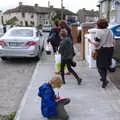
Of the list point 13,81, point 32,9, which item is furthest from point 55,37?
point 32,9

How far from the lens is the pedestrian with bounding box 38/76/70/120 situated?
6.46 metres

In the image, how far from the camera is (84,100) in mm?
7945

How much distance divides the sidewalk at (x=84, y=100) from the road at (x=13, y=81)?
0.88 feet

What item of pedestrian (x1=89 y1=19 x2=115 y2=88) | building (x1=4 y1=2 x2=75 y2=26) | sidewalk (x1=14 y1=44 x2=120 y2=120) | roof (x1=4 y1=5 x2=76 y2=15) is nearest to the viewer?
sidewalk (x1=14 y1=44 x2=120 y2=120)

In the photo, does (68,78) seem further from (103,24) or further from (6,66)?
(6,66)

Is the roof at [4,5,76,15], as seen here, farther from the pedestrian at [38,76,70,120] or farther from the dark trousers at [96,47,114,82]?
the pedestrian at [38,76,70,120]

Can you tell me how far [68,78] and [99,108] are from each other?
136 inches

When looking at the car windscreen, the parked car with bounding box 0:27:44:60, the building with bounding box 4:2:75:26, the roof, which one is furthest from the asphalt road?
the roof

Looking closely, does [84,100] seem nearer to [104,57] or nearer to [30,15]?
[104,57]

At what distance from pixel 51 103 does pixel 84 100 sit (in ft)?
5.32

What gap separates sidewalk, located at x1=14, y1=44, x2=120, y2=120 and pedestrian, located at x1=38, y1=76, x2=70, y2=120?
0.24 m

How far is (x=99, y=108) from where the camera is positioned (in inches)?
287

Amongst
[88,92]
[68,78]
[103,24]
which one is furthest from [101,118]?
[68,78]

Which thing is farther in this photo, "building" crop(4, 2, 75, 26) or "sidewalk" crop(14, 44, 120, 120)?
"building" crop(4, 2, 75, 26)
